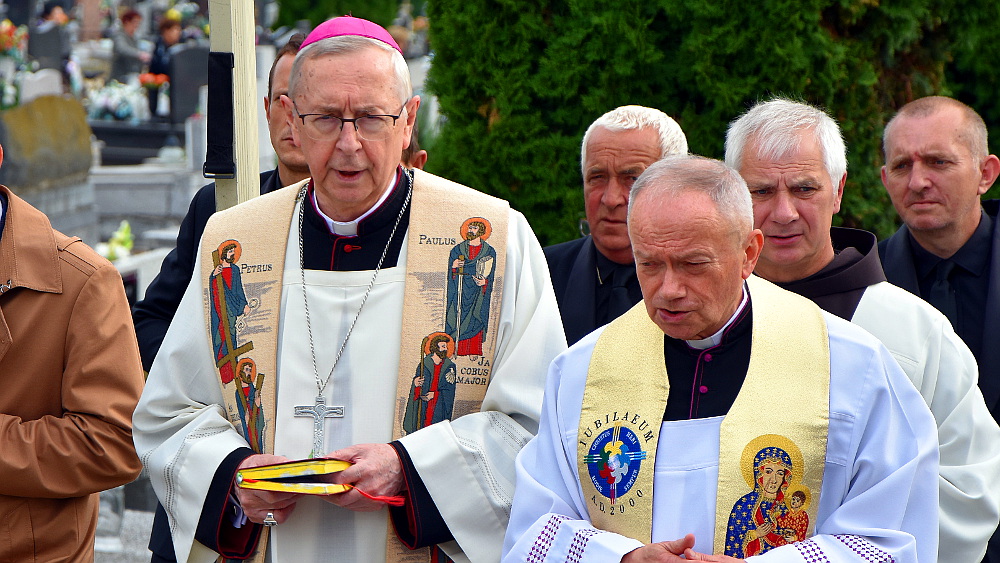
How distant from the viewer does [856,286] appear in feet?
11.0

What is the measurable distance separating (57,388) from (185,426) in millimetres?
455

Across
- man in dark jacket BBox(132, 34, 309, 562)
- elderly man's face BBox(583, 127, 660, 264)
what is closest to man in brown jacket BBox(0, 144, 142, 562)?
man in dark jacket BBox(132, 34, 309, 562)

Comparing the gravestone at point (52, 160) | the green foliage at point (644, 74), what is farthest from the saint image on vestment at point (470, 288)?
the gravestone at point (52, 160)

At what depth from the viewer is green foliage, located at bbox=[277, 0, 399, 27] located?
28.8 m

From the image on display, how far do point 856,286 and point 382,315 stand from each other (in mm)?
1345

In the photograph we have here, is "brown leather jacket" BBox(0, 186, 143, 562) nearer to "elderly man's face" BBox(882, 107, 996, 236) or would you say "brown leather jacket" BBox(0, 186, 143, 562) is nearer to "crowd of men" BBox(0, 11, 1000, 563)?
"crowd of men" BBox(0, 11, 1000, 563)

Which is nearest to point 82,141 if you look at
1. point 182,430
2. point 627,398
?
point 182,430

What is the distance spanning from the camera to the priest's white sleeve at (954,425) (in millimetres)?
2938

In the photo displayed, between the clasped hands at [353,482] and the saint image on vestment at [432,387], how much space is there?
0.18 m

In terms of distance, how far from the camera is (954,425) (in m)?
2.98

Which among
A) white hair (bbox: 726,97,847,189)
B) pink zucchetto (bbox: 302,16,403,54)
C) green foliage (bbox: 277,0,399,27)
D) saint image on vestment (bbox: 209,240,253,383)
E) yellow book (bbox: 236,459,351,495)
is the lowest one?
yellow book (bbox: 236,459,351,495)

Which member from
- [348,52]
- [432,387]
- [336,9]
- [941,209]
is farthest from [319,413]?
[336,9]

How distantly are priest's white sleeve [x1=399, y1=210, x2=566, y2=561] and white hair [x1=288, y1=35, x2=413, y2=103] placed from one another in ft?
1.72

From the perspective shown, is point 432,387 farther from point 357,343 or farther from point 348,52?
point 348,52
